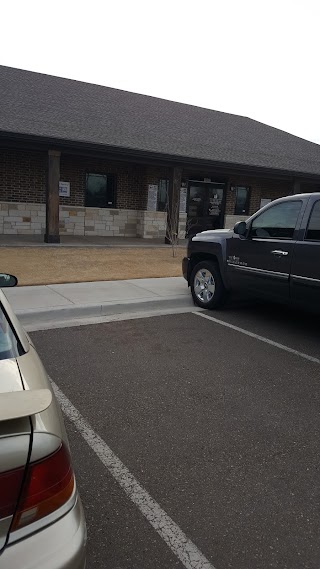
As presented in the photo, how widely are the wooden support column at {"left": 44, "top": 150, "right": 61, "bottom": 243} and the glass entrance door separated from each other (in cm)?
699

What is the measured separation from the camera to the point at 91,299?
717cm

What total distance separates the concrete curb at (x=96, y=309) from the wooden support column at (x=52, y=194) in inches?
266

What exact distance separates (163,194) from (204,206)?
217 centimetres

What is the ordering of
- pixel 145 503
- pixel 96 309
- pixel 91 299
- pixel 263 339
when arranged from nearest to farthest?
pixel 145 503 < pixel 263 339 < pixel 96 309 < pixel 91 299

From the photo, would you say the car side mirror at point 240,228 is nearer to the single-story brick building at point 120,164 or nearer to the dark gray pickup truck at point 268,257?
the dark gray pickup truck at point 268,257

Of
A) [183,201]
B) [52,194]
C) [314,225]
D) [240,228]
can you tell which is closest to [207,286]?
[240,228]

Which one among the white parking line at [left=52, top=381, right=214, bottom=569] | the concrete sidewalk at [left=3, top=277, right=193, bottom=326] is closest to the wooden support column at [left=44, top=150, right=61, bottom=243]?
the concrete sidewalk at [left=3, top=277, right=193, bottom=326]

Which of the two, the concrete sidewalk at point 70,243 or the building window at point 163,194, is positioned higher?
the building window at point 163,194

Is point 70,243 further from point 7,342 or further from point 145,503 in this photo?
point 7,342

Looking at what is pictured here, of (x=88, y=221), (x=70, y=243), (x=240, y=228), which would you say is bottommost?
(x=70, y=243)

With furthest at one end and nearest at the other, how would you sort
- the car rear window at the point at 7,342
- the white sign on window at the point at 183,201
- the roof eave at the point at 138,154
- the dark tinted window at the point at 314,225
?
the white sign on window at the point at 183,201, the roof eave at the point at 138,154, the dark tinted window at the point at 314,225, the car rear window at the point at 7,342

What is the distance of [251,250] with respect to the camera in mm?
6258

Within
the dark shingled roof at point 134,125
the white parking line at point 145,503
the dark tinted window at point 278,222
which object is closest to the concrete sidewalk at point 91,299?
the dark tinted window at point 278,222

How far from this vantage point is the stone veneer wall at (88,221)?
15.6 m
